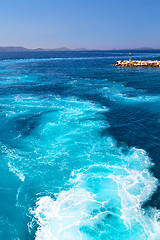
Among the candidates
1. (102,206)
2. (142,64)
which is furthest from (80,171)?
(142,64)

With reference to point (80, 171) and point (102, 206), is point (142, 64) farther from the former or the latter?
Answer: point (102, 206)

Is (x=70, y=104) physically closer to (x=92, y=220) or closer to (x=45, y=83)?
(x=45, y=83)

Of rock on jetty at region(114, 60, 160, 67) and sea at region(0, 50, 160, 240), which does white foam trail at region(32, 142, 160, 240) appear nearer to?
sea at region(0, 50, 160, 240)

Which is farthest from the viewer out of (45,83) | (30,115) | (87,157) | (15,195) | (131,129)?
(45,83)

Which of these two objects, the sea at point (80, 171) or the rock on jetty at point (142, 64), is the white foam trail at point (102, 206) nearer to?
the sea at point (80, 171)

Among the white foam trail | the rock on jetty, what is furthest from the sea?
the rock on jetty

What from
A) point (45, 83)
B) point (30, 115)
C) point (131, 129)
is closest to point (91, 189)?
point (131, 129)

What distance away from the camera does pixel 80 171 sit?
25.1 m

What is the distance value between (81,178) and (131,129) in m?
16.3

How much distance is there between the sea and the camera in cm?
1783

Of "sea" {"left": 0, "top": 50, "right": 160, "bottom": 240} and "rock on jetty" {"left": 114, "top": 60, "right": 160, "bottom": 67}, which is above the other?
"rock on jetty" {"left": 114, "top": 60, "right": 160, "bottom": 67}

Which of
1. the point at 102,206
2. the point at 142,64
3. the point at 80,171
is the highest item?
the point at 142,64

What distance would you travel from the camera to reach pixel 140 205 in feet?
65.1

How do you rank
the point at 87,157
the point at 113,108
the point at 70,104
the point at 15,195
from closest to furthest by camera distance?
the point at 15,195 < the point at 87,157 < the point at 113,108 < the point at 70,104
